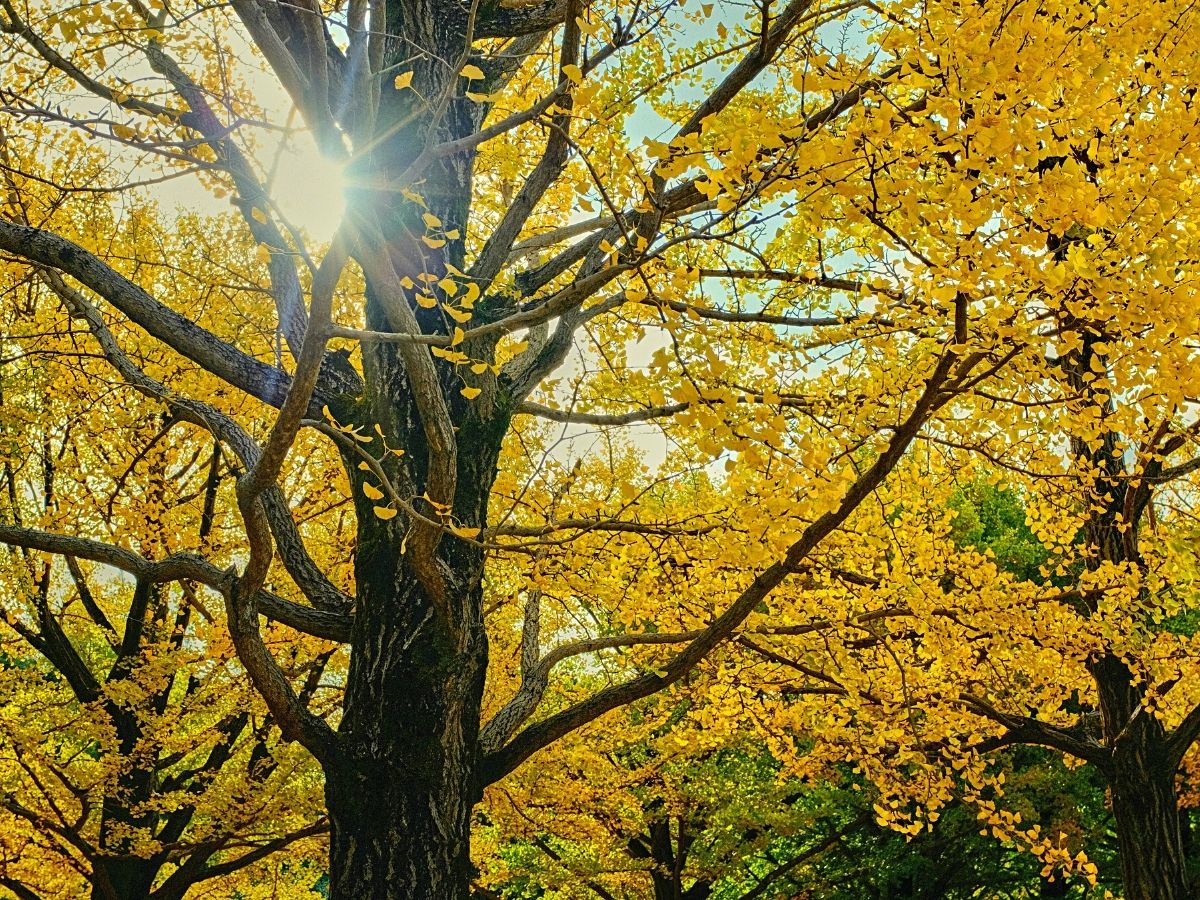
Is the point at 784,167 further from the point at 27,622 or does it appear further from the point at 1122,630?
the point at 27,622

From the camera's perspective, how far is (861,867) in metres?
12.2

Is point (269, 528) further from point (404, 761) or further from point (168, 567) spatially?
point (404, 761)

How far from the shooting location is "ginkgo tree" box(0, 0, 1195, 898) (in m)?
2.49

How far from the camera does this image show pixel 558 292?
10.2ft

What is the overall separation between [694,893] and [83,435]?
10.2m

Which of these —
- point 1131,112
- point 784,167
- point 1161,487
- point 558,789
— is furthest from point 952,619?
point 558,789

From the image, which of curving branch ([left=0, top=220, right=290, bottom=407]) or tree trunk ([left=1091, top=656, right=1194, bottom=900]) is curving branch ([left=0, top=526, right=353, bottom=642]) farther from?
tree trunk ([left=1091, top=656, right=1194, bottom=900])

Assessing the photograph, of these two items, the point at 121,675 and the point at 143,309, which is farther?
the point at 121,675

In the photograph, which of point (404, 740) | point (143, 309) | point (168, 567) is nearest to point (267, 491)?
point (168, 567)

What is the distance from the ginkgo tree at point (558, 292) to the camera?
2488 mm

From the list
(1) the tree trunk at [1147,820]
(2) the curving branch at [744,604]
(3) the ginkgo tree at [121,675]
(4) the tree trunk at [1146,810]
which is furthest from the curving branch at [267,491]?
(1) the tree trunk at [1147,820]

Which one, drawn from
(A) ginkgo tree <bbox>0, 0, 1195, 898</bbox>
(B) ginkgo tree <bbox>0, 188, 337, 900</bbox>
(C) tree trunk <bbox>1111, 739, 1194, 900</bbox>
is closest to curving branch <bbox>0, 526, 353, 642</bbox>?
(A) ginkgo tree <bbox>0, 0, 1195, 898</bbox>

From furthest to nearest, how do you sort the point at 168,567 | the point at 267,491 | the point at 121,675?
the point at 121,675 → the point at 267,491 → the point at 168,567

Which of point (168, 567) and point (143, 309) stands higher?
point (143, 309)
